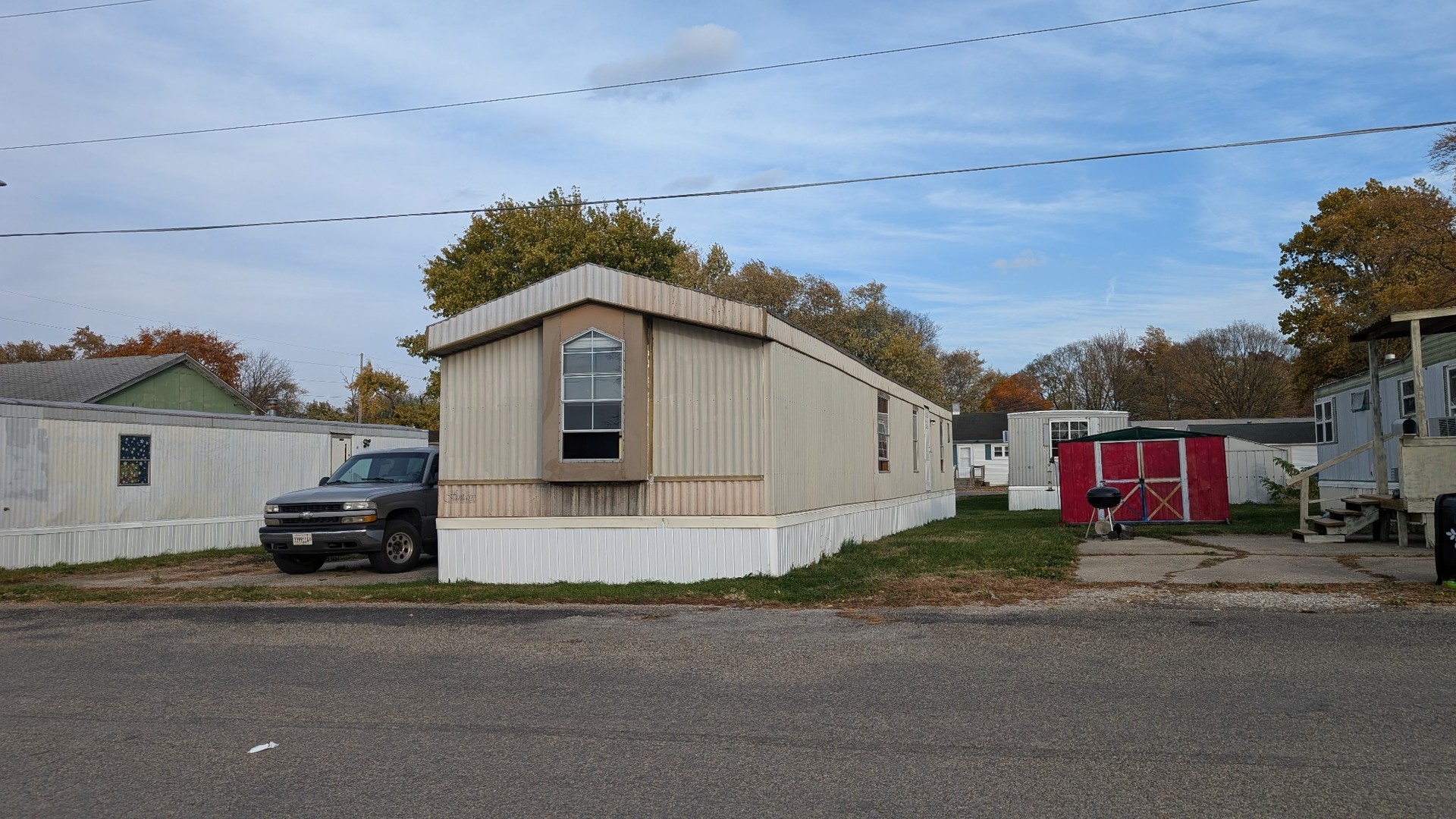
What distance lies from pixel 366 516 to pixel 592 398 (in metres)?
4.02

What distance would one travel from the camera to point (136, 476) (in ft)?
58.2

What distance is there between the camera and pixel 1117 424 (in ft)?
104

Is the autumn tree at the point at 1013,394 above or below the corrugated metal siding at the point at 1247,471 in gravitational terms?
above

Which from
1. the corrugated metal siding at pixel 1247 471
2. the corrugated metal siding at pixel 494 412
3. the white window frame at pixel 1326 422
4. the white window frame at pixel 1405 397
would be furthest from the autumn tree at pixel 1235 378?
the corrugated metal siding at pixel 494 412

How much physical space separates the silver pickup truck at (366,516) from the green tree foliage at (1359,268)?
21.0 m

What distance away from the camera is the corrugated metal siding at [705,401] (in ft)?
40.2

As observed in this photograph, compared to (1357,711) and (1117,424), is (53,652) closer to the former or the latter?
(1357,711)

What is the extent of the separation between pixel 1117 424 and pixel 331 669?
2830cm

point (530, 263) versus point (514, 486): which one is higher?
point (530, 263)

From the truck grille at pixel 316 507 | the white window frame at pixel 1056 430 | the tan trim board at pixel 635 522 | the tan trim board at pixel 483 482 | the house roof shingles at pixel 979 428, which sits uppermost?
the house roof shingles at pixel 979 428

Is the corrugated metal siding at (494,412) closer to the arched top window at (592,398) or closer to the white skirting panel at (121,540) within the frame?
the arched top window at (592,398)

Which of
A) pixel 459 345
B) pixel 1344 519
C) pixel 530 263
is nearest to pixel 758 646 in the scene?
pixel 459 345

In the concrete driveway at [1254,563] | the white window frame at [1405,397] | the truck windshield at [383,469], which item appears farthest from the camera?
the white window frame at [1405,397]

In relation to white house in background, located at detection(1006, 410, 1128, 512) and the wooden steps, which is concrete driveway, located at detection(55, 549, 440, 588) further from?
white house in background, located at detection(1006, 410, 1128, 512)
